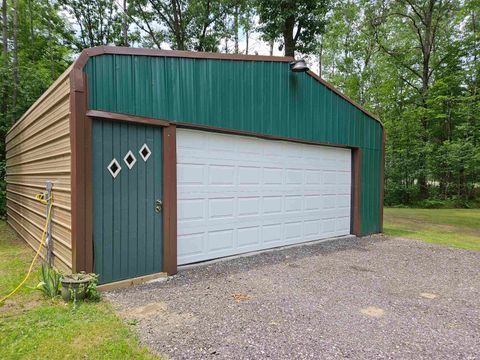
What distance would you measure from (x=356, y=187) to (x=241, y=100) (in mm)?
3791

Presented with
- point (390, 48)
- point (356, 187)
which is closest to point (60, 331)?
point (356, 187)

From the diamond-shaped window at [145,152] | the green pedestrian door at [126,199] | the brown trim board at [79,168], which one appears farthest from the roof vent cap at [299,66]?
the brown trim board at [79,168]

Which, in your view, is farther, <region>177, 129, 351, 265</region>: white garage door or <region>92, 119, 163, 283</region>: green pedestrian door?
<region>177, 129, 351, 265</region>: white garage door

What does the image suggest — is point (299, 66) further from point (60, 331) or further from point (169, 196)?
point (60, 331)

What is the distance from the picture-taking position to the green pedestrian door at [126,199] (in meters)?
3.55

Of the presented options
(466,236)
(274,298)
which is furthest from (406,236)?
(274,298)

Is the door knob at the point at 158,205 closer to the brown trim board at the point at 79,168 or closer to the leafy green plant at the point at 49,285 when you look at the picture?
the brown trim board at the point at 79,168

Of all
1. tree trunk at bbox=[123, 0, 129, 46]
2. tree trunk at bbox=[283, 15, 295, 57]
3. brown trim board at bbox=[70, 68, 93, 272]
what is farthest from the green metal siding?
tree trunk at bbox=[123, 0, 129, 46]

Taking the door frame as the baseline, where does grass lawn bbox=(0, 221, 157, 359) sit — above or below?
below

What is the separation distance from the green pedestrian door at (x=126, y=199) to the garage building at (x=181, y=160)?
13 mm

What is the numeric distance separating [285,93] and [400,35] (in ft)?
59.5

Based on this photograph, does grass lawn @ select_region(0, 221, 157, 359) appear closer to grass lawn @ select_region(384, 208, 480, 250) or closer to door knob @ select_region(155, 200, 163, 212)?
door knob @ select_region(155, 200, 163, 212)

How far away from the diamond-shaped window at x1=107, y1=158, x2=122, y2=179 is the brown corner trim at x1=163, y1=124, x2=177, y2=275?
59 centimetres

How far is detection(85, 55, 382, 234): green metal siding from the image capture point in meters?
3.74
